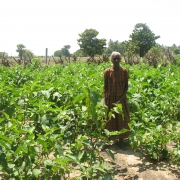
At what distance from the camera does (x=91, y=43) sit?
4441 centimetres

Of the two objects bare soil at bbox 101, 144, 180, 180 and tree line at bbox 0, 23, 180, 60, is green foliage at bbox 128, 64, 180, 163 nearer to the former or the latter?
bare soil at bbox 101, 144, 180, 180

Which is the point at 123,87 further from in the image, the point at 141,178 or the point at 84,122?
the point at 141,178

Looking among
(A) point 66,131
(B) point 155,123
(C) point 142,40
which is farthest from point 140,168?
(C) point 142,40

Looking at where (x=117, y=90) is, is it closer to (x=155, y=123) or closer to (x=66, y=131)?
(x=155, y=123)

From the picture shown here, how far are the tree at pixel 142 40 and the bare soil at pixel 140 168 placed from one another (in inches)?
1464

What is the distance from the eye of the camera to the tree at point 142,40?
132 ft

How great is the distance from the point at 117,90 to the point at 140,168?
123cm

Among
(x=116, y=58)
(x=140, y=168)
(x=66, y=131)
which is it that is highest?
(x=116, y=58)

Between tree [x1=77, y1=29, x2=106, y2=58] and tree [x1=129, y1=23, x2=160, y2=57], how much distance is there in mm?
5204

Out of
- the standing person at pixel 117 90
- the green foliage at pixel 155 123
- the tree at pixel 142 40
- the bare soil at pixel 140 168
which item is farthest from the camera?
the tree at pixel 142 40

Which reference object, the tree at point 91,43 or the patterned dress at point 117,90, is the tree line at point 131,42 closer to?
the tree at point 91,43

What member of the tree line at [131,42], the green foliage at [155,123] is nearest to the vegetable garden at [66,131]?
the green foliage at [155,123]

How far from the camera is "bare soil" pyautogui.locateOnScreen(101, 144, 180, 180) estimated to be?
3.04 m

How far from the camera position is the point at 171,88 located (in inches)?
181
